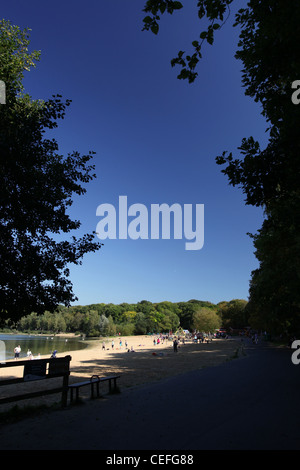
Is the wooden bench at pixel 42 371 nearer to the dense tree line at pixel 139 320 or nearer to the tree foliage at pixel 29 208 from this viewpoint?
the tree foliage at pixel 29 208

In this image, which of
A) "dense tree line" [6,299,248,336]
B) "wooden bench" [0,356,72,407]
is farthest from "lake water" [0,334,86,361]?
"wooden bench" [0,356,72,407]

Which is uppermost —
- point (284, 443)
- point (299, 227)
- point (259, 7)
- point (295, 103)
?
point (259, 7)

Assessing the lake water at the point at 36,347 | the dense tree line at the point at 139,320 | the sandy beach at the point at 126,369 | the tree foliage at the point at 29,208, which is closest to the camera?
the tree foliage at the point at 29,208

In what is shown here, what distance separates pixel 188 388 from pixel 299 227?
662 centimetres

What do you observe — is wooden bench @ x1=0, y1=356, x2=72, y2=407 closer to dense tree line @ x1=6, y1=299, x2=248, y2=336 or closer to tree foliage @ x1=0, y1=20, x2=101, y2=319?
tree foliage @ x1=0, y1=20, x2=101, y2=319

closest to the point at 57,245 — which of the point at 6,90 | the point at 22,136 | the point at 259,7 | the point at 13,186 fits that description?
the point at 13,186

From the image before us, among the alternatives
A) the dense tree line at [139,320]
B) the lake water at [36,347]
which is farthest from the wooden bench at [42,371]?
the dense tree line at [139,320]

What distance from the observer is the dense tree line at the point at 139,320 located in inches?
3861

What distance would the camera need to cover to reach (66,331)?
483ft

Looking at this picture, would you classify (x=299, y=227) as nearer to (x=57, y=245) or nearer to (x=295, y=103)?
(x=295, y=103)

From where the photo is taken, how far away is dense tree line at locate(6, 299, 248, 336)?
98.1 metres

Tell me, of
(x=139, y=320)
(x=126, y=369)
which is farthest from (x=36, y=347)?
(x=139, y=320)

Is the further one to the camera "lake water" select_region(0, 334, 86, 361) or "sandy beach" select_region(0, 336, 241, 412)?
"lake water" select_region(0, 334, 86, 361)

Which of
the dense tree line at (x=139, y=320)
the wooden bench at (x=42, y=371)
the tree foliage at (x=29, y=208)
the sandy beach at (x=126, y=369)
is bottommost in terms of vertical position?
the dense tree line at (x=139, y=320)
